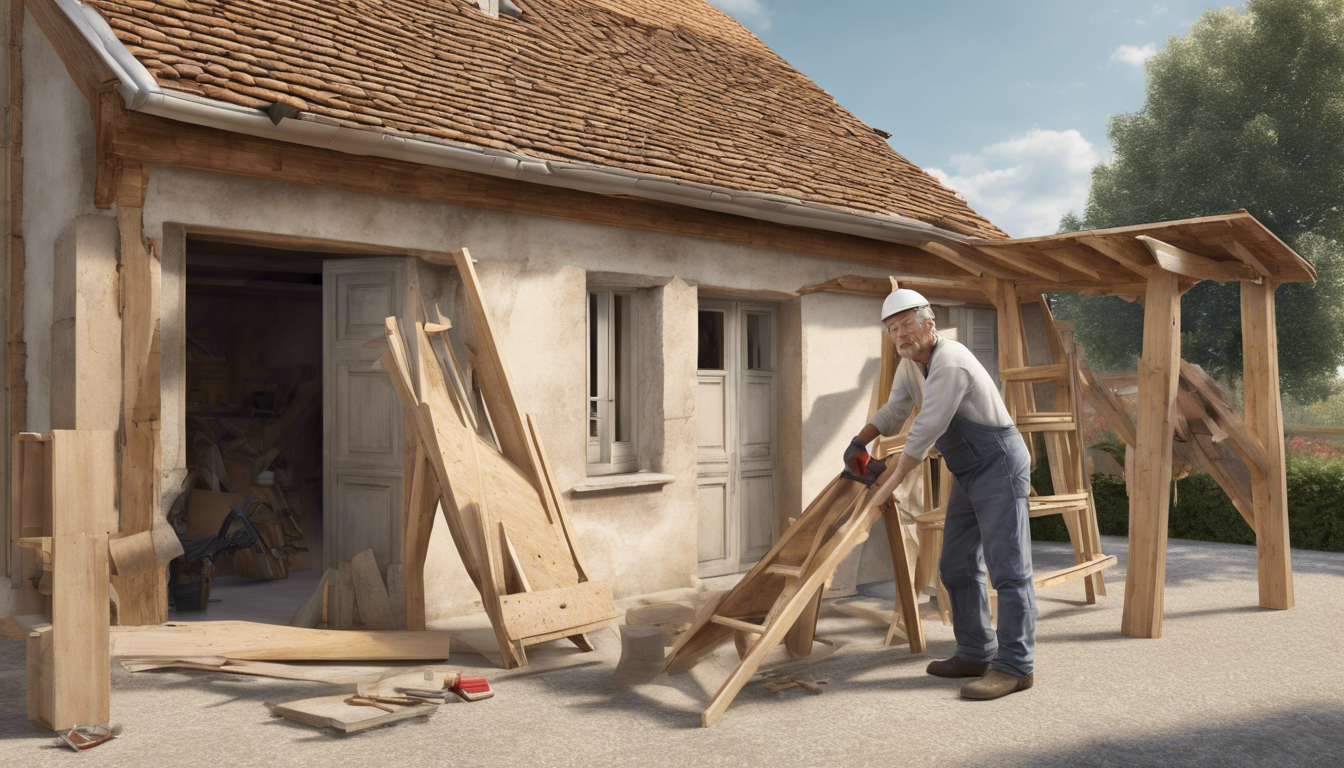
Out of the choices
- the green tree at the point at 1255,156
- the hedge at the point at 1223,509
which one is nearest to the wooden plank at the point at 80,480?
the hedge at the point at 1223,509

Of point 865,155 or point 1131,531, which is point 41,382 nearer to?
point 1131,531

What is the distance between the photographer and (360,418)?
7.10m

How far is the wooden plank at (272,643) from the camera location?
5426 mm

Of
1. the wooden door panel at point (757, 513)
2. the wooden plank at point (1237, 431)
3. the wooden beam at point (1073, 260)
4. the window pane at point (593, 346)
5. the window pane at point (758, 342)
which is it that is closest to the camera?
the wooden beam at point (1073, 260)

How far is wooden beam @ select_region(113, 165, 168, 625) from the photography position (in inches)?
225

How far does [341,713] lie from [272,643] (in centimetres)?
127

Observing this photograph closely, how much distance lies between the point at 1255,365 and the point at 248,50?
23.3 ft

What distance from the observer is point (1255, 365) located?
7387 mm

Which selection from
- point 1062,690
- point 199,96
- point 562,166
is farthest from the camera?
point 562,166

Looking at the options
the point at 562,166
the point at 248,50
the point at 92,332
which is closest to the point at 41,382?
the point at 92,332

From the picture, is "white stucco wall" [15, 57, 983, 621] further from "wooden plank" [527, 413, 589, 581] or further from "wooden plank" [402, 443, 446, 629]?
"wooden plank" [527, 413, 589, 581]

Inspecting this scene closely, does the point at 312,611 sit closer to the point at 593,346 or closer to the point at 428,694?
the point at 428,694

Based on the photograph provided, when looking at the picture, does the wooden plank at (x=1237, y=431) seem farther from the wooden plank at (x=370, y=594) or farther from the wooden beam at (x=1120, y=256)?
the wooden plank at (x=370, y=594)

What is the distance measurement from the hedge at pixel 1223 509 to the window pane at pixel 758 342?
436 centimetres
